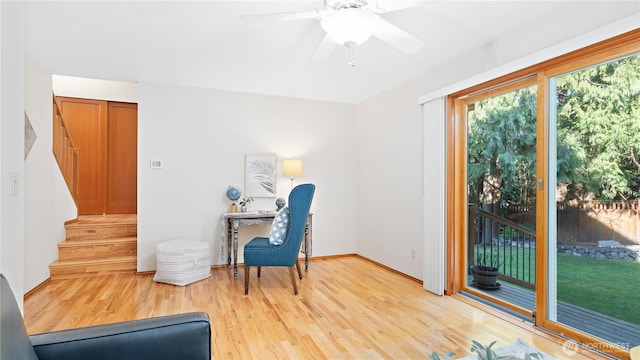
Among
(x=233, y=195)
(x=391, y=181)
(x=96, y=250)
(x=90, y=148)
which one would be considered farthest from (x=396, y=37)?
(x=90, y=148)

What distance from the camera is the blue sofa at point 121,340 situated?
1011mm

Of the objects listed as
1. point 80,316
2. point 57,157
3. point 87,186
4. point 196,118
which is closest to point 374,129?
point 196,118

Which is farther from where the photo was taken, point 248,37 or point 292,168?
point 292,168

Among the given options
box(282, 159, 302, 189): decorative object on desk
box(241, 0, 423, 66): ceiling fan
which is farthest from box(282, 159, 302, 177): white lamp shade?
box(241, 0, 423, 66): ceiling fan

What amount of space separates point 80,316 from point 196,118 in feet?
8.37

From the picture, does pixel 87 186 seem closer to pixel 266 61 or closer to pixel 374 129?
pixel 266 61

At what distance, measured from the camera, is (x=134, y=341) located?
1.19 m

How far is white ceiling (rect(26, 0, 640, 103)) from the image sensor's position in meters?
2.28

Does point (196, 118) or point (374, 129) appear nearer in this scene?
point (196, 118)

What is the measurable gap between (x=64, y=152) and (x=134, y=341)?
4461 mm

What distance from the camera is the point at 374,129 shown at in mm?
4695

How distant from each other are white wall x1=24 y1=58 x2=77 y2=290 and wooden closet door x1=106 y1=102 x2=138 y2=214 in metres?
1.60

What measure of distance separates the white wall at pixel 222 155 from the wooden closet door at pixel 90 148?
214 cm

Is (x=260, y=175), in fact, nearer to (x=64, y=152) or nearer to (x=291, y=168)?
(x=291, y=168)
